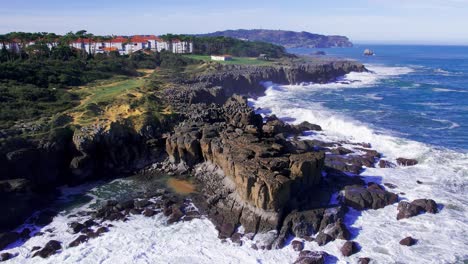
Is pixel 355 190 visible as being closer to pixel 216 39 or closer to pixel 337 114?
pixel 337 114

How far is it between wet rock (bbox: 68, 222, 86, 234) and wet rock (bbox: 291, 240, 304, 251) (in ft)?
49.9

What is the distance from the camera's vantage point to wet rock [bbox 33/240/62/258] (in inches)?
1035

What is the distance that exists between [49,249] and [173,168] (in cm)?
1445

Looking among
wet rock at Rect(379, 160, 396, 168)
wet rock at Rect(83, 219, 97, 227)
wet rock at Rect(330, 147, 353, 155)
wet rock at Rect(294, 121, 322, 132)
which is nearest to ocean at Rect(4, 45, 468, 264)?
wet rock at Rect(379, 160, 396, 168)

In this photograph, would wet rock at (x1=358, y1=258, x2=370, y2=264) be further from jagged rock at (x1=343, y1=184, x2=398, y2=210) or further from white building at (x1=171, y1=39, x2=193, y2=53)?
white building at (x1=171, y1=39, x2=193, y2=53)

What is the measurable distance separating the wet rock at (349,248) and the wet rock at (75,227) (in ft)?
60.3

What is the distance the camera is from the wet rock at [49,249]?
26.3 meters

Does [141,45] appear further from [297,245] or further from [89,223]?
[297,245]

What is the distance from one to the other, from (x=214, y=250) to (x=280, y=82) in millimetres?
70112

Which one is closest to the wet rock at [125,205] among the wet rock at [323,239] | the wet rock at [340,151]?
the wet rock at [323,239]

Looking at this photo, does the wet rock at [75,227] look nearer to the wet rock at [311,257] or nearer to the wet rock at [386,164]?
the wet rock at [311,257]

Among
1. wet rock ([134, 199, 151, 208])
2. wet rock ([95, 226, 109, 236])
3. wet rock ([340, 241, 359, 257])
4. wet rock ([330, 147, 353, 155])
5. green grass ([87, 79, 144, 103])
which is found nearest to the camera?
wet rock ([340, 241, 359, 257])

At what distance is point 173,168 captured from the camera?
128 ft

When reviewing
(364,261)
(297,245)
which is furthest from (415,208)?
A: (297,245)
